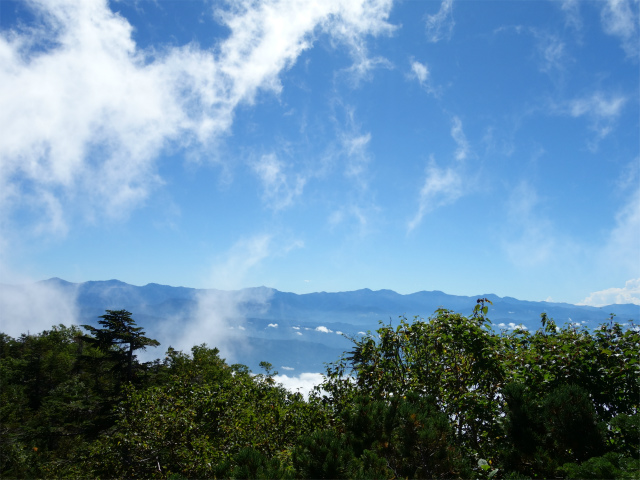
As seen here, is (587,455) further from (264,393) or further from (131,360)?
(131,360)

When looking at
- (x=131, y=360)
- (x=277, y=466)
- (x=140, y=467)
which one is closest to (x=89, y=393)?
(x=131, y=360)

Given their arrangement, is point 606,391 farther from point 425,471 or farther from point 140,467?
point 140,467

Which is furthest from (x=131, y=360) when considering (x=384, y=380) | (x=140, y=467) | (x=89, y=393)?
(x=384, y=380)

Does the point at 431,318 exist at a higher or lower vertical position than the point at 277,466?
higher

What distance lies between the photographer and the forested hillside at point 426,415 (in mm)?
4094

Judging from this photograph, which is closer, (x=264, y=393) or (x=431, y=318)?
(x=431, y=318)

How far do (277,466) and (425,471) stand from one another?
178 cm

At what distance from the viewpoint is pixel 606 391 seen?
5.24 metres

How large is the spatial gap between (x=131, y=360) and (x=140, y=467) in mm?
22455

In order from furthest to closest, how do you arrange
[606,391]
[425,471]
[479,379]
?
[479,379], [606,391], [425,471]

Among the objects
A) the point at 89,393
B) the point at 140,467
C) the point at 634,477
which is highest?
the point at 634,477

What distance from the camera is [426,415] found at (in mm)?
4543

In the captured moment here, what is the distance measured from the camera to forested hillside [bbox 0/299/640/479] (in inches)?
161

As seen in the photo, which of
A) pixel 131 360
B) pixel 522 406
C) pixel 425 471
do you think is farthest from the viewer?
pixel 131 360
